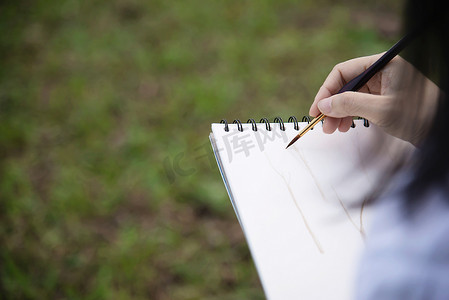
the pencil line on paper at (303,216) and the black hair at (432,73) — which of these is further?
the pencil line on paper at (303,216)

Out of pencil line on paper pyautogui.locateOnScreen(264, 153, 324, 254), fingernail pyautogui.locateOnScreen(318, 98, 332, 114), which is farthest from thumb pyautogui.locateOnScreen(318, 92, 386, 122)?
pencil line on paper pyautogui.locateOnScreen(264, 153, 324, 254)

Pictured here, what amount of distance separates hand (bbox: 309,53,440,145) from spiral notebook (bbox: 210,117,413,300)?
35mm

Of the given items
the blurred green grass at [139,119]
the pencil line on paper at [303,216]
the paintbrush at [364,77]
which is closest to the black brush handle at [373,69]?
the paintbrush at [364,77]

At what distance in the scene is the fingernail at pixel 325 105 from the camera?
2.11 ft

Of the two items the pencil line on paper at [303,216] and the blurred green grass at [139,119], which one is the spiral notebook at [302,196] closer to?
the pencil line on paper at [303,216]

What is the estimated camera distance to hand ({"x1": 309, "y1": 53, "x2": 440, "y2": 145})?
1.33 ft

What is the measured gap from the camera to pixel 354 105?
24.1 inches

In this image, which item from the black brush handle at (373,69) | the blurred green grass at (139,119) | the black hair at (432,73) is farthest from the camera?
the blurred green grass at (139,119)

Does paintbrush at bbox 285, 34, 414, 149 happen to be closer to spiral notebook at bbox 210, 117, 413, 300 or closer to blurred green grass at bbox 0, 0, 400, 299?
spiral notebook at bbox 210, 117, 413, 300

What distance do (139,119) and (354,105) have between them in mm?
1124

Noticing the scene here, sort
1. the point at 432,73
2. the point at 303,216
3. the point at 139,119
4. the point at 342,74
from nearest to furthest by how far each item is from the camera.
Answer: the point at 432,73
the point at 303,216
the point at 342,74
the point at 139,119

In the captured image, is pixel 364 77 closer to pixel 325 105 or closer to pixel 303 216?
pixel 325 105

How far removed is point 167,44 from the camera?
195cm

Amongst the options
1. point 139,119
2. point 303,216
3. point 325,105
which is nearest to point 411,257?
point 303,216
